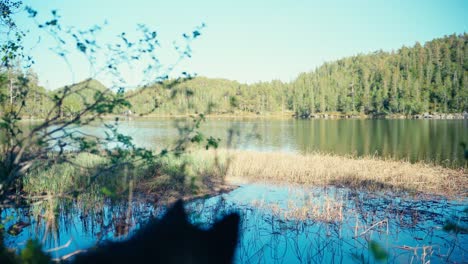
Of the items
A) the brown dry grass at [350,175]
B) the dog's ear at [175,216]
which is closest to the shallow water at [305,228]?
the brown dry grass at [350,175]

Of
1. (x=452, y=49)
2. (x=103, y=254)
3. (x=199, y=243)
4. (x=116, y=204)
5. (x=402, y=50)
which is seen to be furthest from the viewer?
(x=402, y=50)

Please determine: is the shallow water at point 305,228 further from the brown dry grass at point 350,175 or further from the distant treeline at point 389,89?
the distant treeline at point 389,89

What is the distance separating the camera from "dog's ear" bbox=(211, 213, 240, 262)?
2.49 meters

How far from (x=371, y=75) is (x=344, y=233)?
540ft

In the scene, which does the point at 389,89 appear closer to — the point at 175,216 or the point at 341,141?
the point at 341,141

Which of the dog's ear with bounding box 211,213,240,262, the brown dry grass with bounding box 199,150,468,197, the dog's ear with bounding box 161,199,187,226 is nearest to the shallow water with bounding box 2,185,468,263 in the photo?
the brown dry grass with bounding box 199,150,468,197

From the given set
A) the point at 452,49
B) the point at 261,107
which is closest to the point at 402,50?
the point at 452,49

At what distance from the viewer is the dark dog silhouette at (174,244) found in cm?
210

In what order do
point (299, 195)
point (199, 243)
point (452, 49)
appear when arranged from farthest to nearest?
point (452, 49) → point (299, 195) → point (199, 243)

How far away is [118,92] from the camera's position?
13.7 feet

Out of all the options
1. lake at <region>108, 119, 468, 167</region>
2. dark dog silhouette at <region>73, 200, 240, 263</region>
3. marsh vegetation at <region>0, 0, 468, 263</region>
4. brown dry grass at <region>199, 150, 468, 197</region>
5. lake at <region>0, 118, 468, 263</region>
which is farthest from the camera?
brown dry grass at <region>199, 150, 468, 197</region>

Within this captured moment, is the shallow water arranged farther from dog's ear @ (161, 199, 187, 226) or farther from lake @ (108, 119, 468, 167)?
dog's ear @ (161, 199, 187, 226)

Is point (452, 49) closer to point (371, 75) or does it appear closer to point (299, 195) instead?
point (371, 75)

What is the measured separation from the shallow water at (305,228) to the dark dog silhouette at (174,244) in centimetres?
411
